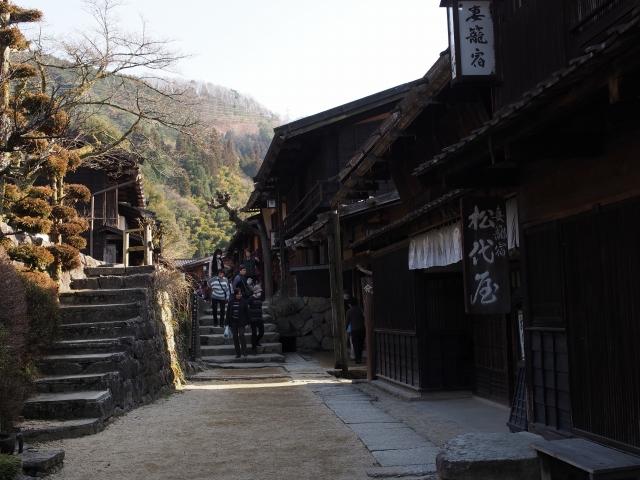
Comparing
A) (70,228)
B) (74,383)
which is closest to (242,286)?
(70,228)

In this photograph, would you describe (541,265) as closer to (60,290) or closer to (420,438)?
(420,438)

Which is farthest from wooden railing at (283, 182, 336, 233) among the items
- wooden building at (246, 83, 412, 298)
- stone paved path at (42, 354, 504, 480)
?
stone paved path at (42, 354, 504, 480)

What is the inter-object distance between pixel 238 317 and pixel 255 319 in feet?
2.36

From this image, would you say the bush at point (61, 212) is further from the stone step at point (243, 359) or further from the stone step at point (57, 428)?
the stone step at point (243, 359)

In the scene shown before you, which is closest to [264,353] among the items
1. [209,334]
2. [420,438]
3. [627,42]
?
[209,334]

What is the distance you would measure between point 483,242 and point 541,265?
1008mm

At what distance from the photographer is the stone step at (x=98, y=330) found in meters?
13.4

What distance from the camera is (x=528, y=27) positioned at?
8867mm

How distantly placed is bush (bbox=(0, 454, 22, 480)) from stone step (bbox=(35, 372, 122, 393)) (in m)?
4.34

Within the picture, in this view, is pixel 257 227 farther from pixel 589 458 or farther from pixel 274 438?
pixel 589 458

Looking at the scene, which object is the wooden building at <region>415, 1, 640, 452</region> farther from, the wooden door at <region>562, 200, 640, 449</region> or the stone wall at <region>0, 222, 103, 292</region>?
the stone wall at <region>0, 222, 103, 292</region>

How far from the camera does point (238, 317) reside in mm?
21828

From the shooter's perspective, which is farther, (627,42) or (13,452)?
(13,452)

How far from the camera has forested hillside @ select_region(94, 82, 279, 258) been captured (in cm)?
2409
